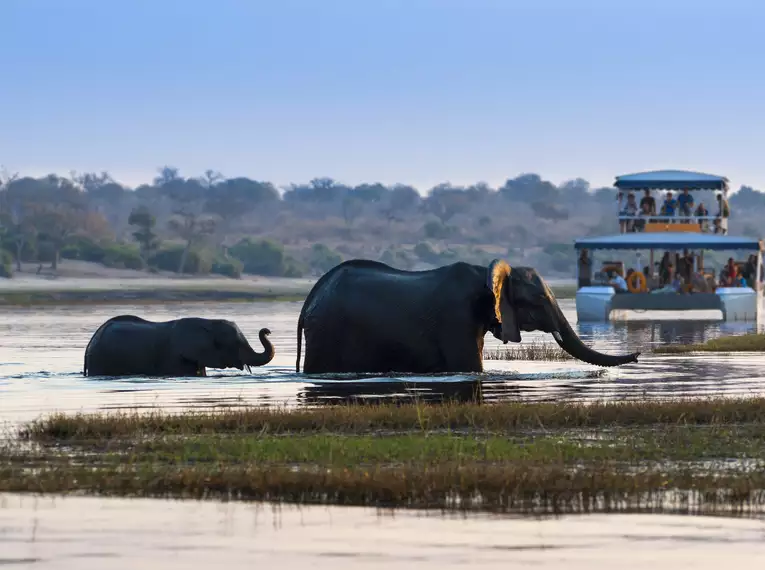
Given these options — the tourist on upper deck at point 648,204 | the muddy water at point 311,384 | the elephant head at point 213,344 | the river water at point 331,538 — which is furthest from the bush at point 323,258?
the river water at point 331,538

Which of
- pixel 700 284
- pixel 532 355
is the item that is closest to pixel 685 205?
pixel 700 284

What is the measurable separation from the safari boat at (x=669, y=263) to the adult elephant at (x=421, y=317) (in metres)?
36.9

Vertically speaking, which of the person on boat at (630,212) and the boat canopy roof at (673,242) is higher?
the person on boat at (630,212)

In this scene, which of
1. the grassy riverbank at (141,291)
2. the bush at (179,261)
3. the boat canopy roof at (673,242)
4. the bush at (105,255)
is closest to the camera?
the boat canopy roof at (673,242)

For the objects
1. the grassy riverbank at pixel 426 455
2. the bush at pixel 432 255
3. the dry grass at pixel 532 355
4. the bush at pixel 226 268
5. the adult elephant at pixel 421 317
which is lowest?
the grassy riverbank at pixel 426 455

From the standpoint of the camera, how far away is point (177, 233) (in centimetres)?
16838

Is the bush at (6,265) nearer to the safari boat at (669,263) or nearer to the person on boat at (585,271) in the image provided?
the safari boat at (669,263)

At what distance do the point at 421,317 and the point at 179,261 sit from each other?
11405 cm

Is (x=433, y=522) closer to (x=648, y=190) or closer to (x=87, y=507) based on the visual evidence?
(x=87, y=507)

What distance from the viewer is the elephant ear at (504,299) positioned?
27469 millimetres

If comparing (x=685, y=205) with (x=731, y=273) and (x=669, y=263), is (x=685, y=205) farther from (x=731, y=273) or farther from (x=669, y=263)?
(x=731, y=273)

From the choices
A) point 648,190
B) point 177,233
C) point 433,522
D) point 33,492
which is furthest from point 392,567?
point 177,233

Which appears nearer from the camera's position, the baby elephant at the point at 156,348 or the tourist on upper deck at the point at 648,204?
the baby elephant at the point at 156,348

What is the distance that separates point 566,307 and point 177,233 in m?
83.7
